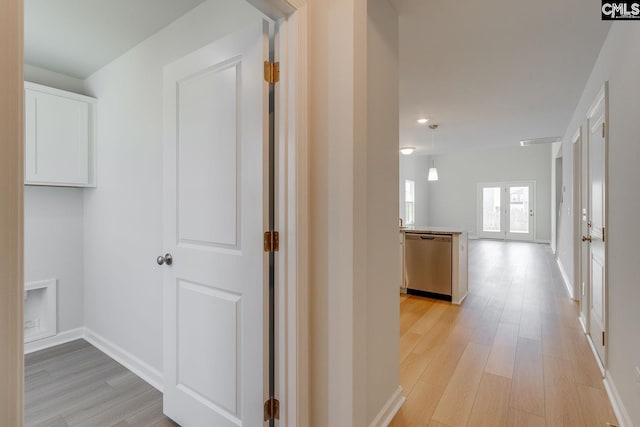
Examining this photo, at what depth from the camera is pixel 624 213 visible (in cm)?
175

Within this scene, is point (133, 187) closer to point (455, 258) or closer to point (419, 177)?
point (455, 258)

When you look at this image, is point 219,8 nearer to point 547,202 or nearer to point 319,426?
point 319,426

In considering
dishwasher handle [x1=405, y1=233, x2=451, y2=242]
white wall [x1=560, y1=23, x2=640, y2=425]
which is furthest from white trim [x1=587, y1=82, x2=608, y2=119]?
dishwasher handle [x1=405, y1=233, x2=451, y2=242]

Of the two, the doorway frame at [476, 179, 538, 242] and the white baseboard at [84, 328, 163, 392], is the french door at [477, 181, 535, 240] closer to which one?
the doorway frame at [476, 179, 538, 242]

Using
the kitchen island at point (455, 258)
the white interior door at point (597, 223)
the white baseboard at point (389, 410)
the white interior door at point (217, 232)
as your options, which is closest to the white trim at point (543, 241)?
the kitchen island at point (455, 258)

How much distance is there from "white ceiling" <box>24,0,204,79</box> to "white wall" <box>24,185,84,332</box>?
123 centimetres

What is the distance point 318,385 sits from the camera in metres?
1.45

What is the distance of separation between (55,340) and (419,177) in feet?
34.3

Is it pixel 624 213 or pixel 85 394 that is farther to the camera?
pixel 85 394

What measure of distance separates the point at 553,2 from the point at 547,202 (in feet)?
32.2

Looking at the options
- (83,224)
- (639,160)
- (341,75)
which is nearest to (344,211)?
(341,75)

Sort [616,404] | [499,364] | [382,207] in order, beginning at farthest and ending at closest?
[499,364] → [616,404] → [382,207]

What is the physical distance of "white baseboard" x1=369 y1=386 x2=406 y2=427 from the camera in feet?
5.53

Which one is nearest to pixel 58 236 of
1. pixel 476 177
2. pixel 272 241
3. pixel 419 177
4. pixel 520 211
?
pixel 272 241
